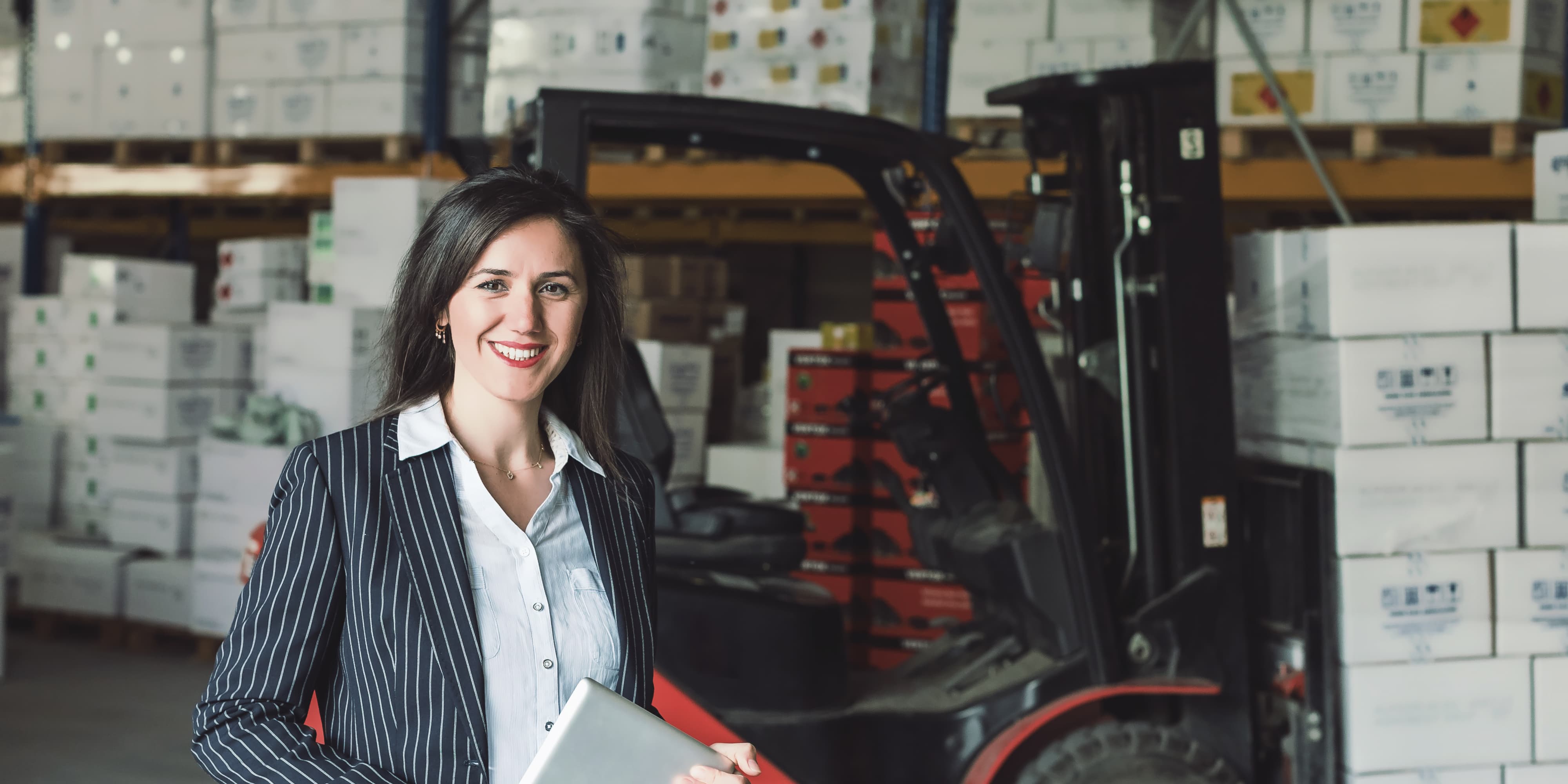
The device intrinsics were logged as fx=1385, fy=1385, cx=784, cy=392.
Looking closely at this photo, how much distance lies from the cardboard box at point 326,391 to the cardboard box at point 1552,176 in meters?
4.28

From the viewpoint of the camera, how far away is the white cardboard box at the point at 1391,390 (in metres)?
3.02

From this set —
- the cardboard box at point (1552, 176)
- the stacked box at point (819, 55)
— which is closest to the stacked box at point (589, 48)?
the stacked box at point (819, 55)

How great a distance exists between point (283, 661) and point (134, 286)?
6.30 meters

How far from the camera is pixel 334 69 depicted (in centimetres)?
654

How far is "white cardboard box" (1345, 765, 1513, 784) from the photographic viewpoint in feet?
9.86

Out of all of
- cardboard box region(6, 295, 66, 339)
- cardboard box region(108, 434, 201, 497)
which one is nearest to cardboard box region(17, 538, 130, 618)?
cardboard box region(108, 434, 201, 497)

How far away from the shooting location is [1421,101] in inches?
191

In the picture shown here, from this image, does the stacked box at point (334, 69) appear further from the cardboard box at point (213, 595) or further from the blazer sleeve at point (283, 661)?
the blazer sleeve at point (283, 661)

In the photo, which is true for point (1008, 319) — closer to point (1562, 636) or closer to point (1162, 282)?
point (1162, 282)

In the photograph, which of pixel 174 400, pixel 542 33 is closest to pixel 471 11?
pixel 542 33

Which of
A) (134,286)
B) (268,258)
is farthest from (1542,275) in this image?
(134,286)

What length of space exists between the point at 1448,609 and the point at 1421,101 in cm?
245

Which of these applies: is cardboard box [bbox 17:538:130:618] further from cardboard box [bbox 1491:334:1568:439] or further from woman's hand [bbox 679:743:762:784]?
woman's hand [bbox 679:743:762:784]

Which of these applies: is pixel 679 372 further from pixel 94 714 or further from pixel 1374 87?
pixel 1374 87
